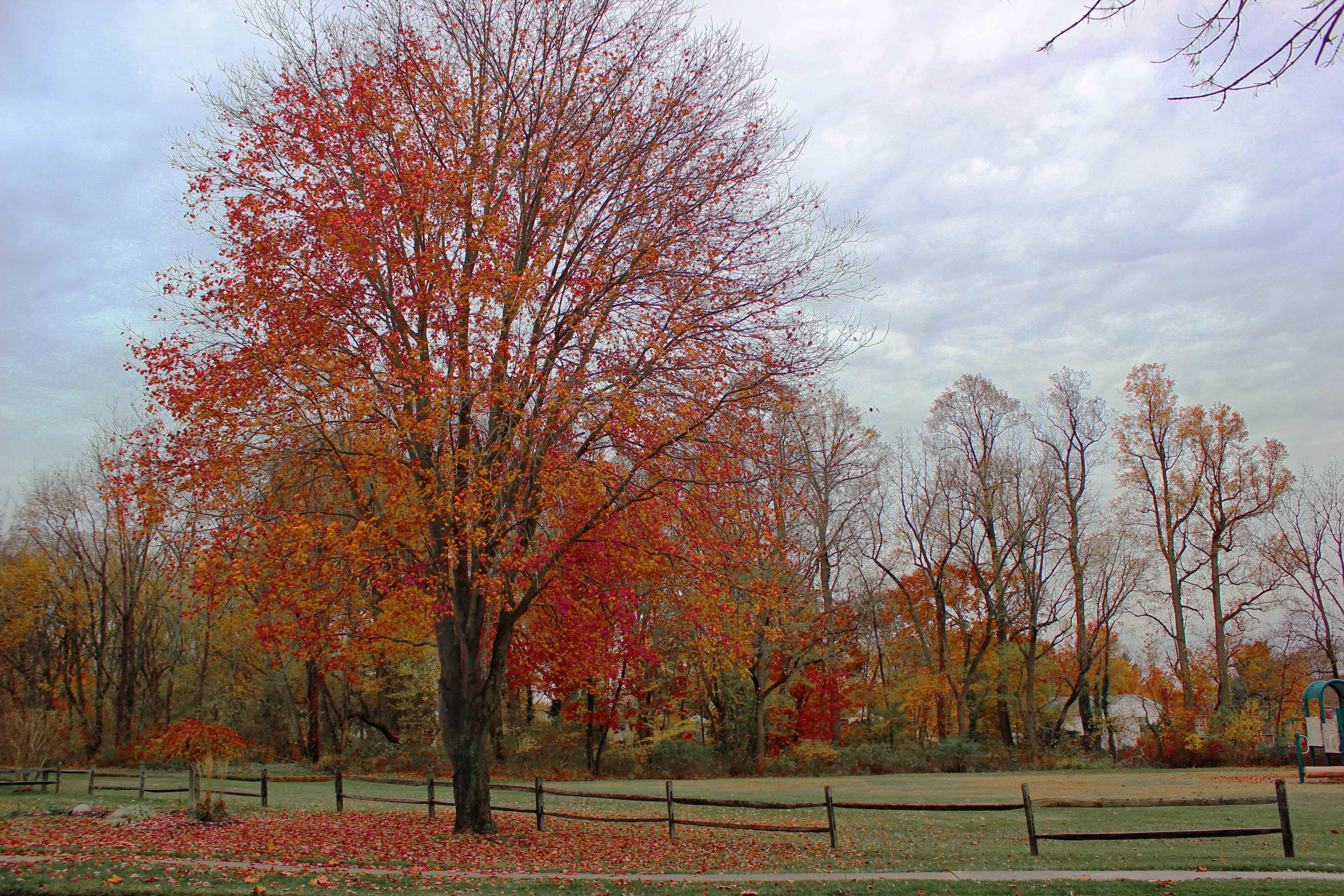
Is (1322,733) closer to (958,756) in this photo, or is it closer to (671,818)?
(958,756)

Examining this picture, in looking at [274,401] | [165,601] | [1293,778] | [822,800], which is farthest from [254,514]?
[165,601]

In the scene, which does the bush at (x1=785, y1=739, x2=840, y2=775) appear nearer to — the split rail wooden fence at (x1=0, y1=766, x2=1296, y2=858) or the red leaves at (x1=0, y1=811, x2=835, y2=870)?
the split rail wooden fence at (x1=0, y1=766, x2=1296, y2=858)

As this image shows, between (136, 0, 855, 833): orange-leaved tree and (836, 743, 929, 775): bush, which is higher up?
(136, 0, 855, 833): orange-leaved tree

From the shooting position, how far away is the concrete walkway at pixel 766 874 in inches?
352

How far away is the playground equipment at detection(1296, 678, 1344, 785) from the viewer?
22391 mm

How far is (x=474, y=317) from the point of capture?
12.9 meters

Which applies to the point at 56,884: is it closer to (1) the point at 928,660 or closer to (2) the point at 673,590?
(2) the point at 673,590

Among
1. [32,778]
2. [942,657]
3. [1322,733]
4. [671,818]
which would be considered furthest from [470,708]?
[942,657]

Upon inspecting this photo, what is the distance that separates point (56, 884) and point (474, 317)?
8290 millimetres

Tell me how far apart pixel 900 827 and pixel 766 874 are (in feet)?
24.9

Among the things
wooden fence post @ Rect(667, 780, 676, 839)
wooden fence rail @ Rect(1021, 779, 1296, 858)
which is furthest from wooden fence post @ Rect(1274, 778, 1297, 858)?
wooden fence post @ Rect(667, 780, 676, 839)

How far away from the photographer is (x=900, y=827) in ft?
54.6

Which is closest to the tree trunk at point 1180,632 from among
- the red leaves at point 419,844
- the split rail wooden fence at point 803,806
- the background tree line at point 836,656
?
the background tree line at point 836,656

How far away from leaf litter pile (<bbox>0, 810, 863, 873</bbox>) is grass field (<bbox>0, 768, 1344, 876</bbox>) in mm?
71
